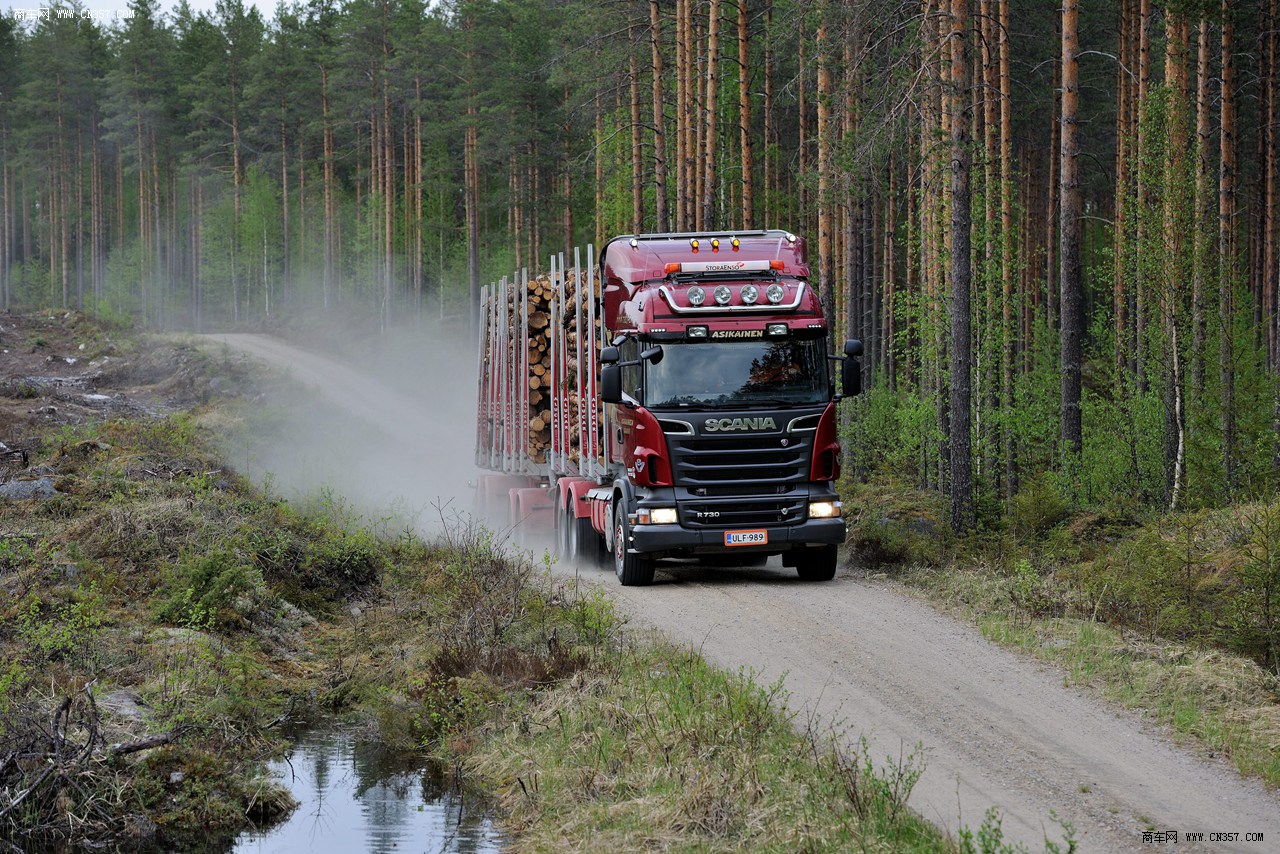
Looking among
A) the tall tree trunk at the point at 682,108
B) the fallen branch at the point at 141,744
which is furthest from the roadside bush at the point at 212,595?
the tall tree trunk at the point at 682,108

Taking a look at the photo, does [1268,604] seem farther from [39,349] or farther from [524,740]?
[39,349]

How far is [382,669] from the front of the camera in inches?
467

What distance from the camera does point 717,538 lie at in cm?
1420

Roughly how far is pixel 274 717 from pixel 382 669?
4.99ft

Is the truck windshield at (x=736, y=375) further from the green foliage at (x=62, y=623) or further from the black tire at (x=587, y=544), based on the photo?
the green foliage at (x=62, y=623)

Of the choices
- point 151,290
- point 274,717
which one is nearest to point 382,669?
point 274,717

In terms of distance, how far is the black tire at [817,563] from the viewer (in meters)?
15.1

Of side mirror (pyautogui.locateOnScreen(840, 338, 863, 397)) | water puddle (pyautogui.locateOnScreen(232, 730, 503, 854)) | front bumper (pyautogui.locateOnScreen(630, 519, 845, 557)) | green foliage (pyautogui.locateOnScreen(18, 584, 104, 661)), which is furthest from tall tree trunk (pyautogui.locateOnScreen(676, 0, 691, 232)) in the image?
water puddle (pyautogui.locateOnScreen(232, 730, 503, 854))

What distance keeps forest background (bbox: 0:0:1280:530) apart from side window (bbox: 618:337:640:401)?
4971mm

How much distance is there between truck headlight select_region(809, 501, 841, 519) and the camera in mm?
14352

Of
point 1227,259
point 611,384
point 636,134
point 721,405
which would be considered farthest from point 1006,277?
point 636,134

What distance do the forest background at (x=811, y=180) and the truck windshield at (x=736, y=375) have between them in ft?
11.7

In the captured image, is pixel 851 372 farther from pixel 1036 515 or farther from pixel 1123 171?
pixel 1123 171

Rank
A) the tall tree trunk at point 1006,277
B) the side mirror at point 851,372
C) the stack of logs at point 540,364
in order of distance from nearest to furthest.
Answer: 1. the side mirror at point 851,372
2. the stack of logs at point 540,364
3. the tall tree trunk at point 1006,277
